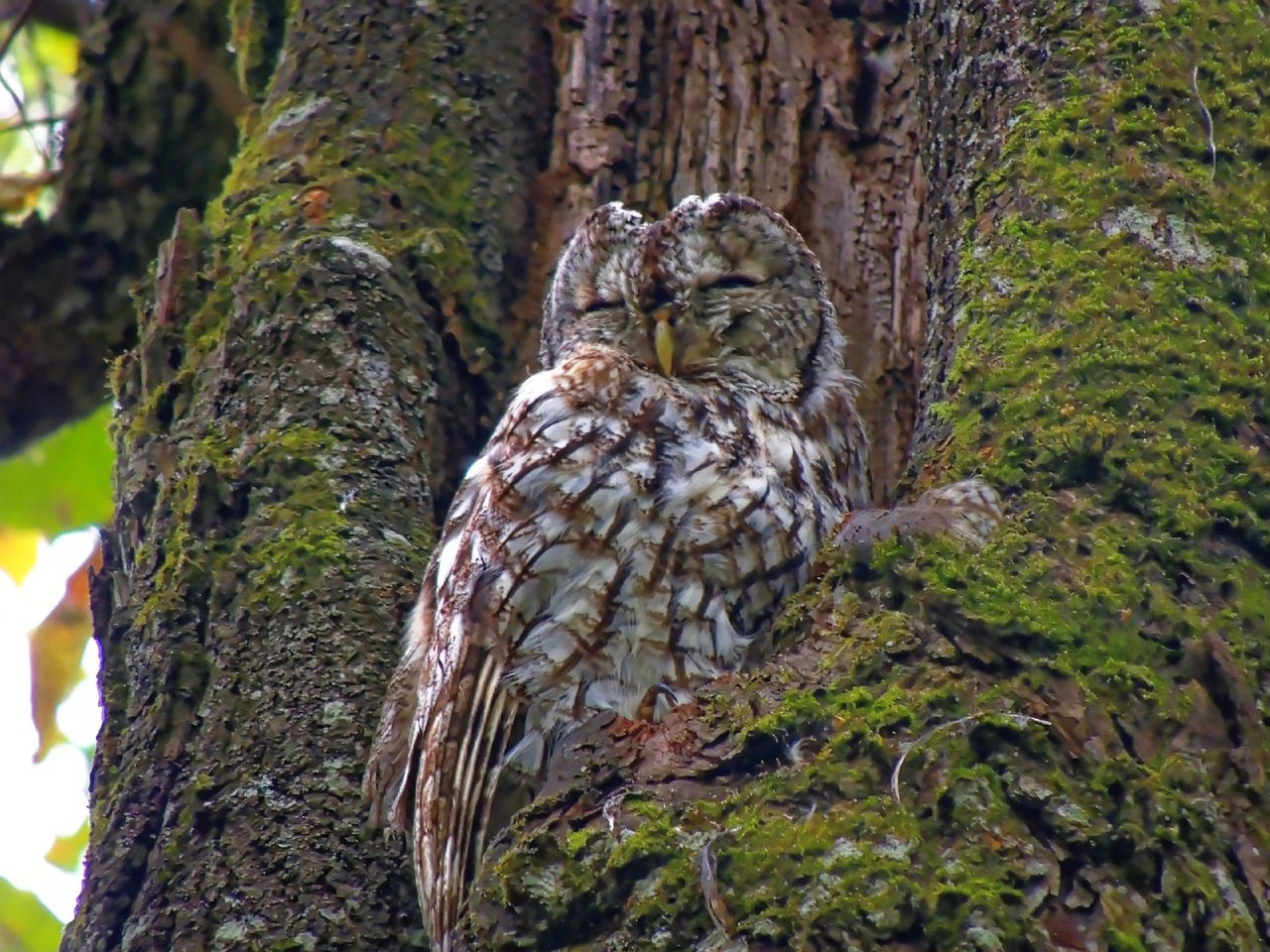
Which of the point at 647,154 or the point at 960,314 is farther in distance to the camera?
the point at 647,154

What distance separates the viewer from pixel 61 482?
4.20m

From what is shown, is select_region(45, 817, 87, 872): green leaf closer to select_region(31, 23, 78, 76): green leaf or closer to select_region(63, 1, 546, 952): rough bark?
select_region(63, 1, 546, 952): rough bark

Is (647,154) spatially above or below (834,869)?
above

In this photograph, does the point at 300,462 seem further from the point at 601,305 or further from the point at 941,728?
the point at 941,728

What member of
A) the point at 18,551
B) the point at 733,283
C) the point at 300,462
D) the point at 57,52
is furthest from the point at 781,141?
the point at 57,52

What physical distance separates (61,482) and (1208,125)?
11.0 ft

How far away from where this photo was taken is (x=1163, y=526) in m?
1.71

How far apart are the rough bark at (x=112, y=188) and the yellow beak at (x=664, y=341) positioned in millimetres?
1712

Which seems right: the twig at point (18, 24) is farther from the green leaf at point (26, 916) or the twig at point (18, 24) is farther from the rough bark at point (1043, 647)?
the rough bark at point (1043, 647)

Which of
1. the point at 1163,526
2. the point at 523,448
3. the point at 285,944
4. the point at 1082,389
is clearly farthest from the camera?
the point at 523,448

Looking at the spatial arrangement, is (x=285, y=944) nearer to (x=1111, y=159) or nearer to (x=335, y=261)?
(x=335, y=261)

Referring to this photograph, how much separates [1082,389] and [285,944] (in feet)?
4.87

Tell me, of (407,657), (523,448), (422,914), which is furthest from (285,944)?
(523,448)

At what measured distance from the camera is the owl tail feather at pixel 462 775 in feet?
7.62
